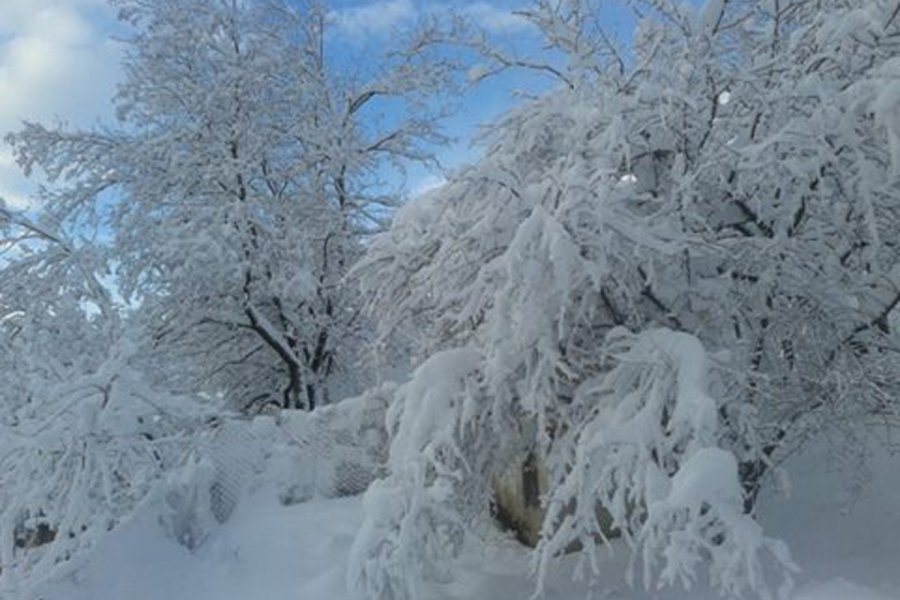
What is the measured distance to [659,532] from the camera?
4277mm

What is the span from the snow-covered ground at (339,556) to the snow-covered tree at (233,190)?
4.10 m

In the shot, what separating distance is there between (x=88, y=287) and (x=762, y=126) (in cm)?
728

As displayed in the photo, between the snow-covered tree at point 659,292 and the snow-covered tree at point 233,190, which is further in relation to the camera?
the snow-covered tree at point 233,190

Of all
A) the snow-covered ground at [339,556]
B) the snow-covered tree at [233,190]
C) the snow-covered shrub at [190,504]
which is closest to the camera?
the snow-covered ground at [339,556]

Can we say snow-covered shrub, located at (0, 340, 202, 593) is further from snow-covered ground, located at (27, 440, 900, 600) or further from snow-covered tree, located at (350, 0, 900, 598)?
snow-covered tree, located at (350, 0, 900, 598)

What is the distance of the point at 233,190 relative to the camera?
11617 millimetres

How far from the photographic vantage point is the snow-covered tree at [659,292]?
180 inches

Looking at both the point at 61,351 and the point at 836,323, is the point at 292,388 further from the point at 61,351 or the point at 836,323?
the point at 836,323

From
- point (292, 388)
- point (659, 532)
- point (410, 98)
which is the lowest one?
point (659, 532)

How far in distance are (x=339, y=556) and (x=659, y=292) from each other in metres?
3.09

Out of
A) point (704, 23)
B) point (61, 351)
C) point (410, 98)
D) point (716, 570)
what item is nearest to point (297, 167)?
point (410, 98)

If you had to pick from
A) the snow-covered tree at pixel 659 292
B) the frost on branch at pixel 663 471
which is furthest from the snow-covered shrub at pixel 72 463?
the frost on branch at pixel 663 471

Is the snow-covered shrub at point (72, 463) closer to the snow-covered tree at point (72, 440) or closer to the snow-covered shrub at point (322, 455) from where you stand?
the snow-covered tree at point (72, 440)

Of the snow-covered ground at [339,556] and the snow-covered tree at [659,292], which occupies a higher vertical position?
the snow-covered tree at [659,292]
